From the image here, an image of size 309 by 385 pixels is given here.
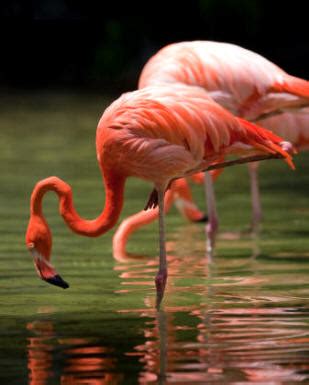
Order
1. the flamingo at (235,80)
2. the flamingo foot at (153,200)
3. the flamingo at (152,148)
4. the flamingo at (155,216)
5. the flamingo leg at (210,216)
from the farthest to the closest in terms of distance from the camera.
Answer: the flamingo at (155,216) → the flamingo leg at (210,216) → the flamingo at (235,80) → the flamingo foot at (153,200) → the flamingo at (152,148)

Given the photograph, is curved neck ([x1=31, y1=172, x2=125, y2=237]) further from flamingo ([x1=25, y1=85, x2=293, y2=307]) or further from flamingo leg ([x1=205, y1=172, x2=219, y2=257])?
flamingo leg ([x1=205, y1=172, x2=219, y2=257])

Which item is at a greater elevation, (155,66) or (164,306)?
(155,66)

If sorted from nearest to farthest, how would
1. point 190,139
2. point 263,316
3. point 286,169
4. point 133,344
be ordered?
point 133,344 < point 263,316 < point 190,139 < point 286,169

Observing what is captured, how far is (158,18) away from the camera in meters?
20.7

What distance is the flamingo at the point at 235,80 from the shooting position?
24.3 feet

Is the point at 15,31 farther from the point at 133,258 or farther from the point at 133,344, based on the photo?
the point at 133,344

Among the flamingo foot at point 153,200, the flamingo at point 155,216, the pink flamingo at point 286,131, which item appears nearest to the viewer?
the flamingo foot at point 153,200

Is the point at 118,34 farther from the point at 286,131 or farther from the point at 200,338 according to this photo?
the point at 200,338

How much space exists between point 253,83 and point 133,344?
2.48m

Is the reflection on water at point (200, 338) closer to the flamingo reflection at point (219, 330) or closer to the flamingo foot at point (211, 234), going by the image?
the flamingo reflection at point (219, 330)

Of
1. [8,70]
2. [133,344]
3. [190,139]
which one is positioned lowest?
[133,344]

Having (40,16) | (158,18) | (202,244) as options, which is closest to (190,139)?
(202,244)

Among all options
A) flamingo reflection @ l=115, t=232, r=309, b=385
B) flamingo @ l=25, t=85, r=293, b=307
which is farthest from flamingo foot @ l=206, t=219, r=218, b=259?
flamingo @ l=25, t=85, r=293, b=307

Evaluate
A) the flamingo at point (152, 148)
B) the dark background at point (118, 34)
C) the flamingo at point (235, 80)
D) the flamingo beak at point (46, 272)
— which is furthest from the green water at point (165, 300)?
the dark background at point (118, 34)
